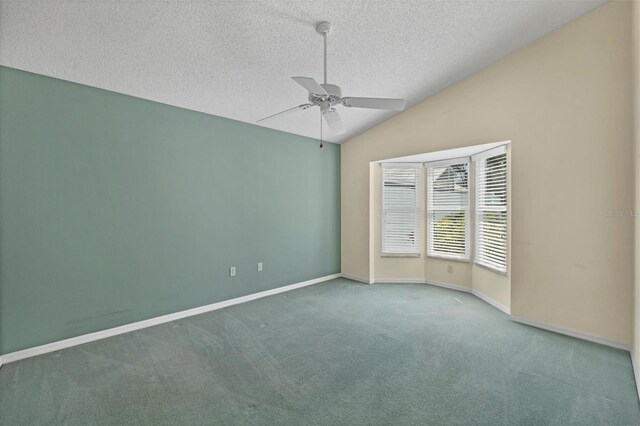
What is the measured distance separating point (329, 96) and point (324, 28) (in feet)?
2.10

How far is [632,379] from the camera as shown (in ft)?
7.63

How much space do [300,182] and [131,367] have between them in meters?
3.46

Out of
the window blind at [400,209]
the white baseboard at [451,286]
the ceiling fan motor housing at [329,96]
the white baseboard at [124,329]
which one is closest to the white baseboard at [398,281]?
the white baseboard at [451,286]

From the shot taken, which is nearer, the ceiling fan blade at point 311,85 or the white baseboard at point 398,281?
the ceiling fan blade at point 311,85

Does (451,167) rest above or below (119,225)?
above

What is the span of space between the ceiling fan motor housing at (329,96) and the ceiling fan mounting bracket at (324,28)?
1.90ft

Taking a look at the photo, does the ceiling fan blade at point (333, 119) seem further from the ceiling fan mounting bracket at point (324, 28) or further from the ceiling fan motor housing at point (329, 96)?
the ceiling fan mounting bracket at point (324, 28)

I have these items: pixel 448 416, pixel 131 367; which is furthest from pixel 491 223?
pixel 131 367

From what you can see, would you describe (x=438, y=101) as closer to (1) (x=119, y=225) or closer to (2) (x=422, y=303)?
(2) (x=422, y=303)

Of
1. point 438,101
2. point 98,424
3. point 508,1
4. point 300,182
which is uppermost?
point 508,1

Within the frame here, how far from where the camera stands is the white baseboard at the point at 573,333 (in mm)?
2826

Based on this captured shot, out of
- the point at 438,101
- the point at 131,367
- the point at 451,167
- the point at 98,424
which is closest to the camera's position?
the point at 98,424

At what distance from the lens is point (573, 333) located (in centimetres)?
308

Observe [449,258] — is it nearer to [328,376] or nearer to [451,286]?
[451,286]
